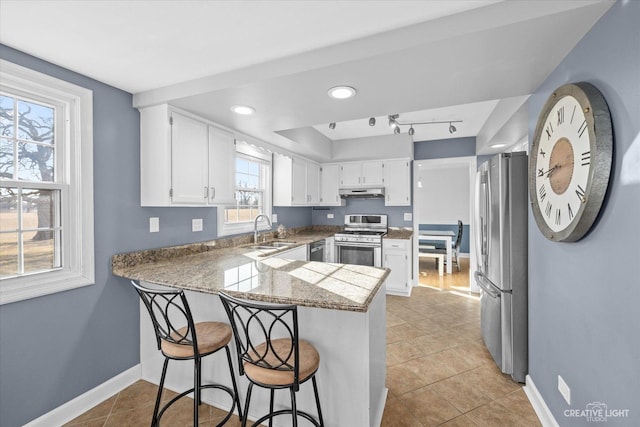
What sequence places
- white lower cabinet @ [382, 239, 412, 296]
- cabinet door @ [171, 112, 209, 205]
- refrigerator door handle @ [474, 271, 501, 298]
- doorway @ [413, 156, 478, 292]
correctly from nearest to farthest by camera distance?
cabinet door @ [171, 112, 209, 205] → refrigerator door handle @ [474, 271, 501, 298] → white lower cabinet @ [382, 239, 412, 296] → doorway @ [413, 156, 478, 292]

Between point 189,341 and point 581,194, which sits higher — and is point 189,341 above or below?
below

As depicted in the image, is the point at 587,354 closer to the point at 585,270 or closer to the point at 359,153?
the point at 585,270

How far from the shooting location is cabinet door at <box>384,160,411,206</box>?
4621 millimetres

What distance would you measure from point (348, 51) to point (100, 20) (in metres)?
1.32

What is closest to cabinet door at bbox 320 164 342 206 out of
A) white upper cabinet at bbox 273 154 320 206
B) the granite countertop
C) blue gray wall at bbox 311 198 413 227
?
blue gray wall at bbox 311 198 413 227

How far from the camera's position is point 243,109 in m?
2.34

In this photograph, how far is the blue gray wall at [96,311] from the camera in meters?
1.67

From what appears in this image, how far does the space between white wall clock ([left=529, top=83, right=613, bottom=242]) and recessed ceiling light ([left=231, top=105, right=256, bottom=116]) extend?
2.08m

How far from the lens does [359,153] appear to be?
464cm

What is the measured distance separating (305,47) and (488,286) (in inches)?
99.0

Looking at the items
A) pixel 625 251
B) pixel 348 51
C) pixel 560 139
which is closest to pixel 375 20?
pixel 348 51

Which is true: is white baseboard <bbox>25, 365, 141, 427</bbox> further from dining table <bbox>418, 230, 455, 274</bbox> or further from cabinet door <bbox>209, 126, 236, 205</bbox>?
dining table <bbox>418, 230, 455, 274</bbox>

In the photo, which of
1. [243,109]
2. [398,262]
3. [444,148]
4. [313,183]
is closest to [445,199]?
[444,148]

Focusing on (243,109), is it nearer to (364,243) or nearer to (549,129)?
(549,129)
